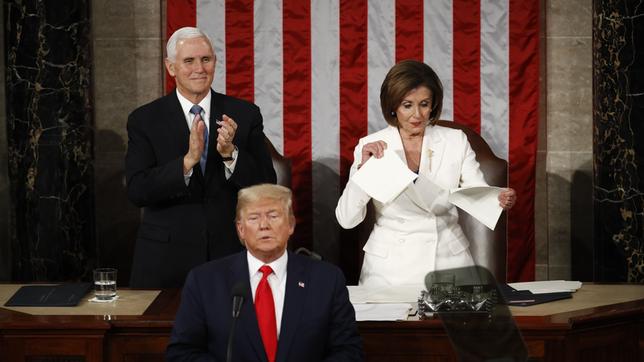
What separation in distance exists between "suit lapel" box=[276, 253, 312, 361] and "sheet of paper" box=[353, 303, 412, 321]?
0.41m

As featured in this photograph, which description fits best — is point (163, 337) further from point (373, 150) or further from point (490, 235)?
point (490, 235)

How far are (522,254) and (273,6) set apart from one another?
2083mm

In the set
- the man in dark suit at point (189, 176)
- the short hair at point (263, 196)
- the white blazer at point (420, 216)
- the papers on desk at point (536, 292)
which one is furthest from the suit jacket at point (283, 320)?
the white blazer at point (420, 216)

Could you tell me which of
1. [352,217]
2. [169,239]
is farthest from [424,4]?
[169,239]

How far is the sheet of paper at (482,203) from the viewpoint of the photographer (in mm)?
4473

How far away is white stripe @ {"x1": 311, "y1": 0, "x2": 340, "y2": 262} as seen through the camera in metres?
6.34

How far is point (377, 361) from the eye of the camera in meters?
3.90

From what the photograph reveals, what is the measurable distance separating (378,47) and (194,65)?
6.54 ft

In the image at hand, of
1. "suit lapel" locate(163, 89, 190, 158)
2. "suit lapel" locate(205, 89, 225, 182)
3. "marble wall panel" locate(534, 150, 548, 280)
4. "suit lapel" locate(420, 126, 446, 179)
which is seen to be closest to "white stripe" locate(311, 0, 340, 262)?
"marble wall panel" locate(534, 150, 548, 280)

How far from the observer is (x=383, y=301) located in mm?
4148

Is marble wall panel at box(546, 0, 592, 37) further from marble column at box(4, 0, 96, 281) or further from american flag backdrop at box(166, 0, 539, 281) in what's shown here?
marble column at box(4, 0, 96, 281)

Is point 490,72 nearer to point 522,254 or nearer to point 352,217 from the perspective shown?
point 522,254

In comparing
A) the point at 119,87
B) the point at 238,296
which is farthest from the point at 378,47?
the point at 238,296

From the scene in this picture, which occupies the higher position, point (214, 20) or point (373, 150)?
point (214, 20)
